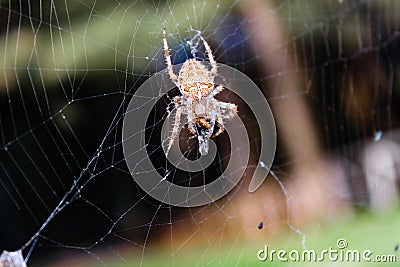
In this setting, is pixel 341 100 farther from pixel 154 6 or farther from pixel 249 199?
pixel 154 6

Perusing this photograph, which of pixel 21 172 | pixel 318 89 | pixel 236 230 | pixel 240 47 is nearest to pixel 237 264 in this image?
pixel 236 230
